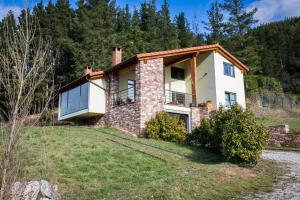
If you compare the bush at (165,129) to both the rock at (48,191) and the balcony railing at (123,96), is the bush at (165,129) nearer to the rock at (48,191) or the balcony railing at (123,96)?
the balcony railing at (123,96)

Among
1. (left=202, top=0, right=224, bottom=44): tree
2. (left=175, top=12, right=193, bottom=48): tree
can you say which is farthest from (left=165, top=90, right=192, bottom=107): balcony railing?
(left=175, top=12, right=193, bottom=48): tree

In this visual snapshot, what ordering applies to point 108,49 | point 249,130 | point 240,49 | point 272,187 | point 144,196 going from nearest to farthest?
point 144,196 < point 272,187 < point 249,130 < point 108,49 < point 240,49

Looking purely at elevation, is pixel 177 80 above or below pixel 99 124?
above

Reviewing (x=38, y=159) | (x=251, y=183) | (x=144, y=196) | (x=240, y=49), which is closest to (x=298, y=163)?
(x=251, y=183)

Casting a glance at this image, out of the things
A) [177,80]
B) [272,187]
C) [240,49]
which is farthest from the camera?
[240,49]

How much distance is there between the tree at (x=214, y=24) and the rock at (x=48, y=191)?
44108 mm

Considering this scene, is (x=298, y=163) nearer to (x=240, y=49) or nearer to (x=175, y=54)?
(x=175, y=54)

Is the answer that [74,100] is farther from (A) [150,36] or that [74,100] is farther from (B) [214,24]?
(B) [214,24]

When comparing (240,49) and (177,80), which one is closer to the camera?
(177,80)

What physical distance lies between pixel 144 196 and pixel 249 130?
6.59m

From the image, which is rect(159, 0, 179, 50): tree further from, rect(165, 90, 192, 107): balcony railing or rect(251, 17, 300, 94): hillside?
rect(165, 90, 192, 107): balcony railing

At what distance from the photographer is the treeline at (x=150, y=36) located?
4059 centimetres

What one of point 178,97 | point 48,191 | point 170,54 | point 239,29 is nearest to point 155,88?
point 170,54

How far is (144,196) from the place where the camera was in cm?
895
